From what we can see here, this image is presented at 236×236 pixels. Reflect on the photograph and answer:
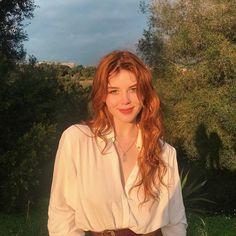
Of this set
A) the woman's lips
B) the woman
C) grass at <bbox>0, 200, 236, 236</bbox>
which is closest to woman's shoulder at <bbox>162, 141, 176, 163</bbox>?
the woman

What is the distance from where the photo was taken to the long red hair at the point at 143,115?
2.21 metres

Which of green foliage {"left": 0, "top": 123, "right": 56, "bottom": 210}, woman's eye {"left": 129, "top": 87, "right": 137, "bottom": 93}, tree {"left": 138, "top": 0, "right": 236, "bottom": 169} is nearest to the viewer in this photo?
woman's eye {"left": 129, "top": 87, "right": 137, "bottom": 93}

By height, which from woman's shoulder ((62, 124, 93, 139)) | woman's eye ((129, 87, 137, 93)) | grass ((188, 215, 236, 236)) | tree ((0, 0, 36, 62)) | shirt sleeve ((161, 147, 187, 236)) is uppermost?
tree ((0, 0, 36, 62))

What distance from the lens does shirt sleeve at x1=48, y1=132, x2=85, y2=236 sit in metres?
2.13

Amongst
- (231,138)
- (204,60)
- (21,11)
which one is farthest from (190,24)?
(21,11)

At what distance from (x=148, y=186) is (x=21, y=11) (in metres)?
18.4

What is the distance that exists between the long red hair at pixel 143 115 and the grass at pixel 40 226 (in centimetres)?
368

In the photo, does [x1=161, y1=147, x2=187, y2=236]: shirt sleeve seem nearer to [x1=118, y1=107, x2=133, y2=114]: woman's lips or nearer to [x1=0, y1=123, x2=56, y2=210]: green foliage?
[x1=118, y1=107, x2=133, y2=114]: woman's lips

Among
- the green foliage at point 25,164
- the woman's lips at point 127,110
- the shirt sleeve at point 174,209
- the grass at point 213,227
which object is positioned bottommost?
the grass at point 213,227

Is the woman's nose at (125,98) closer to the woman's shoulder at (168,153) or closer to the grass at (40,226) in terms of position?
the woman's shoulder at (168,153)

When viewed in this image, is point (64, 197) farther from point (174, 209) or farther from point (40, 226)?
point (40, 226)

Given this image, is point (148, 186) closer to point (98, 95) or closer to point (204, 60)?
point (98, 95)

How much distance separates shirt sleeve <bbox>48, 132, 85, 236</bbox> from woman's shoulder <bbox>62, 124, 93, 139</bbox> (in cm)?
6

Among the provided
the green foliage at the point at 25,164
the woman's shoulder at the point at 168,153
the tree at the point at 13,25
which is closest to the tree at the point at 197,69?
the tree at the point at 13,25
